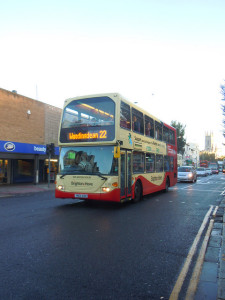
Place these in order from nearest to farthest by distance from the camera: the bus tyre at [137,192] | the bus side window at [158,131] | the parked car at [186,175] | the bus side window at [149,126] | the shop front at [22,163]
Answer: the bus tyre at [137,192] → the bus side window at [149,126] → the bus side window at [158,131] → the shop front at [22,163] → the parked car at [186,175]

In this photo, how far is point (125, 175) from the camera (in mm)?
10438

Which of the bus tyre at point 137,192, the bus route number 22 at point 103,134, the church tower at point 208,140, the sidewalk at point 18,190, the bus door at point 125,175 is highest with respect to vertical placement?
the church tower at point 208,140

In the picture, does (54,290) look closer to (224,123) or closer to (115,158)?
(115,158)

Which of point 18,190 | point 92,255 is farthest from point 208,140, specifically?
point 92,255

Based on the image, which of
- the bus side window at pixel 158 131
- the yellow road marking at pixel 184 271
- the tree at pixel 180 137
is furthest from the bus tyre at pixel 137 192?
the tree at pixel 180 137

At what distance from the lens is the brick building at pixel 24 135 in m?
20.6

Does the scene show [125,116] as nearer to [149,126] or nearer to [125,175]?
[125,175]

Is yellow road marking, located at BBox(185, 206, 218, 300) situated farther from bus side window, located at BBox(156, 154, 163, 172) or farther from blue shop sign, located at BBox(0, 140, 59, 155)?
blue shop sign, located at BBox(0, 140, 59, 155)

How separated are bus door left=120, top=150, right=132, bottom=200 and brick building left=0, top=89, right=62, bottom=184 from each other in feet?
38.6

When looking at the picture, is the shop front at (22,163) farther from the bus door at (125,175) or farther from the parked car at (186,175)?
the parked car at (186,175)

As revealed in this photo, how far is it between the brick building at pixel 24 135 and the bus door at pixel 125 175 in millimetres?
11762

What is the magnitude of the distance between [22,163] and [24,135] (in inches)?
127

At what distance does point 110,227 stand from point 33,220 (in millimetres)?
2335

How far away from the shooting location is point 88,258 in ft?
15.2
